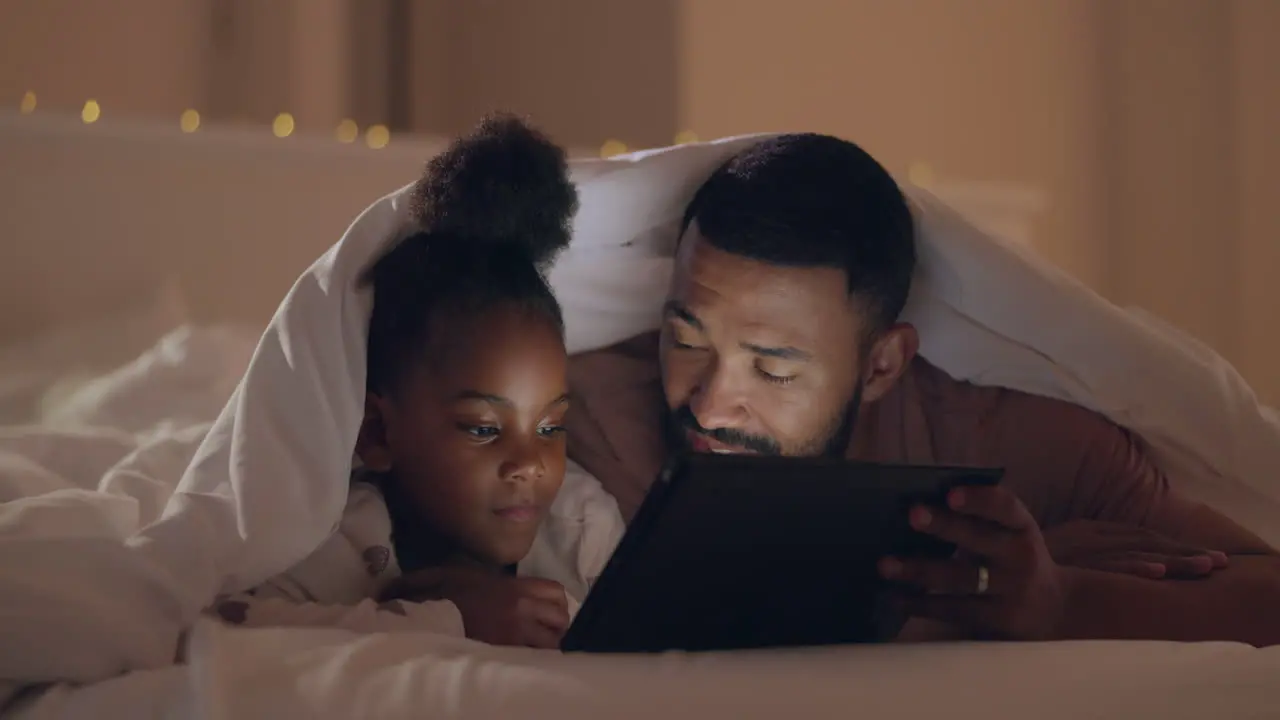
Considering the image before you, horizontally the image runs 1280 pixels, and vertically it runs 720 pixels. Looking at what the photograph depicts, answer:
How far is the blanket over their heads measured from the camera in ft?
2.27

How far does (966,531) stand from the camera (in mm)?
699

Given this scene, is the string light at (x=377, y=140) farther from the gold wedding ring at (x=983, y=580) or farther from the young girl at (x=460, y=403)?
the gold wedding ring at (x=983, y=580)

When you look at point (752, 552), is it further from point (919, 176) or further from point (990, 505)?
point (919, 176)

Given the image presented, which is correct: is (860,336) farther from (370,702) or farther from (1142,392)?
(370,702)

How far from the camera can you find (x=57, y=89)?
1.37 m

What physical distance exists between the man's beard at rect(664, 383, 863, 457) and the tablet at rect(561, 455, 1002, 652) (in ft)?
0.45

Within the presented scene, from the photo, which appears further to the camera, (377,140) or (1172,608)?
(377,140)

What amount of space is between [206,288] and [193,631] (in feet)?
2.10

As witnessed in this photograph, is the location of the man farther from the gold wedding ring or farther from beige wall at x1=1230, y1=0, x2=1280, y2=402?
beige wall at x1=1230, y1=0, x2=1280, y2=402

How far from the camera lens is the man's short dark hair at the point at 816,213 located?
792 mm

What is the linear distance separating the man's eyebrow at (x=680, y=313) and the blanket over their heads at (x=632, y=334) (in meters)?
0.04

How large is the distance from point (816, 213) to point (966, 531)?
0.24 meters

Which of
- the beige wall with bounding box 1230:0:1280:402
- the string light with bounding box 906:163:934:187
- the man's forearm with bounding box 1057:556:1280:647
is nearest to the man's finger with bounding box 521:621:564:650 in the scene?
the man's forearm with bounding box 1057:556:1280:647

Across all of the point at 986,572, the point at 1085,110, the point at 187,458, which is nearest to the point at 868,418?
the point at 986,572
